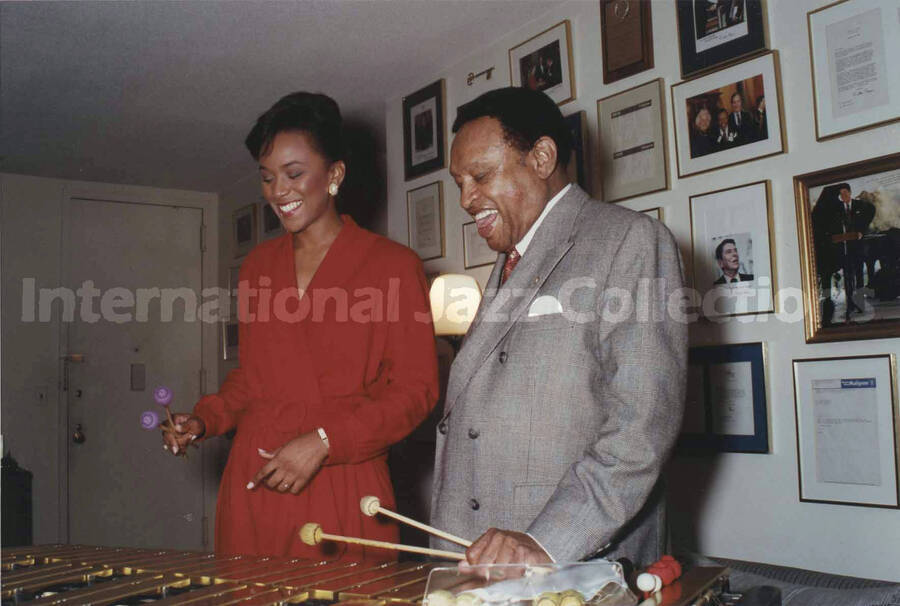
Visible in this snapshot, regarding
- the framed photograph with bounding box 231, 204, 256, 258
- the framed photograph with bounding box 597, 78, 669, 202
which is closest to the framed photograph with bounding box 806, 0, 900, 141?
the framed photograph with bounding box 597, 78, 669, 202

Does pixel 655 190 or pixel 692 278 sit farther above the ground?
pixel 655 190

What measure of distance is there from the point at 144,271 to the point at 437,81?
9.86 ft

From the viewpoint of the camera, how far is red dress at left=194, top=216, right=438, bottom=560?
6.23 feet

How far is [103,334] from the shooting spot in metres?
5.69

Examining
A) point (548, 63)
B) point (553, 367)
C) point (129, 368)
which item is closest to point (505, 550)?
point (553, 367)

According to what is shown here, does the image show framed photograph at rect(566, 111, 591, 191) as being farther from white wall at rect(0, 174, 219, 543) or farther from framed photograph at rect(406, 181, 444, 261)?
white wall at rect(0, 174, 219, 543)

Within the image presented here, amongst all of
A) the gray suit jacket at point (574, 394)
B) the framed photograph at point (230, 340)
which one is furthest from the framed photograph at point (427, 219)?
the gray suit jacket at point (574, 394)

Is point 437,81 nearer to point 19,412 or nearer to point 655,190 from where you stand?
point 655,190

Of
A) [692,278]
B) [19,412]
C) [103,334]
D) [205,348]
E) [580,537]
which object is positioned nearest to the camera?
[580,537]

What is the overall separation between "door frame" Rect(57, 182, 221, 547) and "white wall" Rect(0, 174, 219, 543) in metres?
0.01

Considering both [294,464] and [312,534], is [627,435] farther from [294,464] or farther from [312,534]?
[294,464]

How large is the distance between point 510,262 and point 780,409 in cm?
123

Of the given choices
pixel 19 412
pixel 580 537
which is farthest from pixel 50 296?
pixel 580 537

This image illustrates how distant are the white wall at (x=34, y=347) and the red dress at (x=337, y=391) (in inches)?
152
